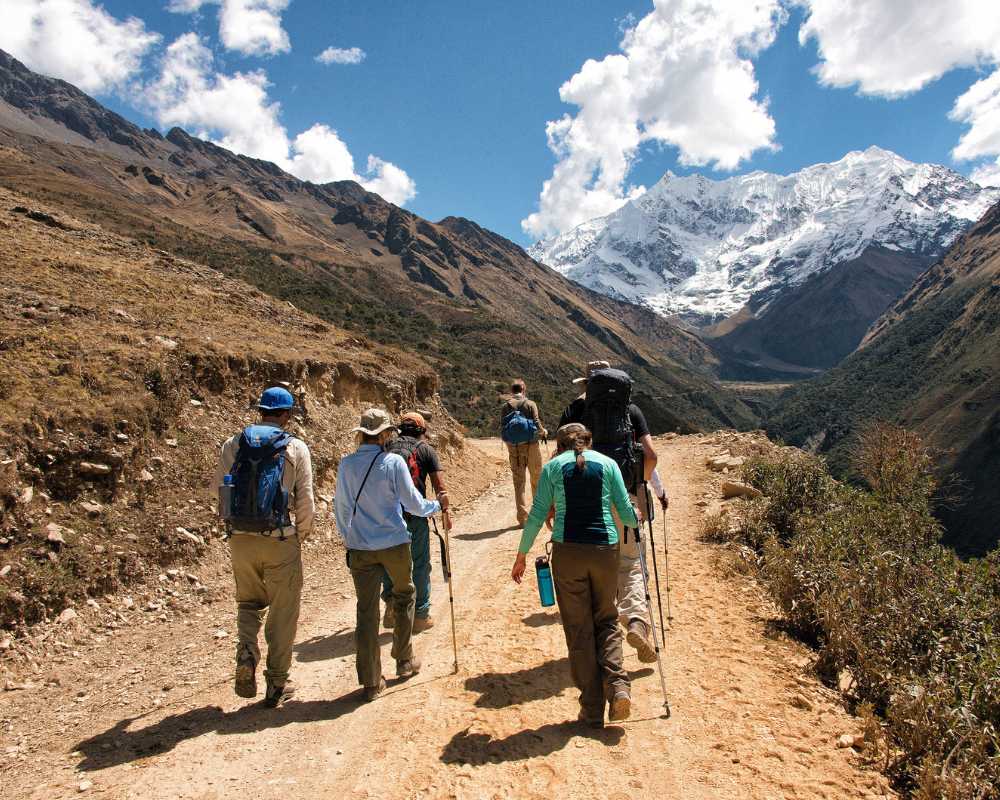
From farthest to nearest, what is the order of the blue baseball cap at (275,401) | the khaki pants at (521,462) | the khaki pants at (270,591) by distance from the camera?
the khaki pants at (521,462)
the blue baseball cap at (275,401)
the khaki pants at (270,591)

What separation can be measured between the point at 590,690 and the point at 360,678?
1923mm

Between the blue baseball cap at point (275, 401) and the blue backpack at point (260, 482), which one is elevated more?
the blue baseball cap at point (275, 401)

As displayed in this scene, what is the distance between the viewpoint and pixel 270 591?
4727mm

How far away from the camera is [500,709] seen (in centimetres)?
474

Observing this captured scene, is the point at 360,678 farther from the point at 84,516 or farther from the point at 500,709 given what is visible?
the point at 84,516

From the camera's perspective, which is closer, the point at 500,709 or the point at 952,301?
the point at 500,709

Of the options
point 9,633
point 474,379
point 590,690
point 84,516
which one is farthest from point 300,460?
point 474,379

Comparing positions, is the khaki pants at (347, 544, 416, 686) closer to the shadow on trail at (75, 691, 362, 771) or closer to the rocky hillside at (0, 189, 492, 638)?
the shadow on trail at (75, 691, 362, 771)

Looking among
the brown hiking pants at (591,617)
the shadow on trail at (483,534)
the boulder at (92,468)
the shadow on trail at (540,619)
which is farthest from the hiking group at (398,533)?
the shadow on trail at (483,534)

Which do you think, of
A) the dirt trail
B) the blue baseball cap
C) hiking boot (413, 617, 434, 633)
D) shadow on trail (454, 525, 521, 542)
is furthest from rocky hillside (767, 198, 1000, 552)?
the blue baseball cap

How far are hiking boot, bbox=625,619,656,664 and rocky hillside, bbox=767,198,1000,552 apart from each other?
237ft

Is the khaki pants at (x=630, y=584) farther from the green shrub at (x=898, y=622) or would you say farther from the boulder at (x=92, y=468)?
the boulder at (x=92, y=468)

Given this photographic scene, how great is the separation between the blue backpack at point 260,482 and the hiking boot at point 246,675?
1057 mm

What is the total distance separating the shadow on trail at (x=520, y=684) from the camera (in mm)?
4891
